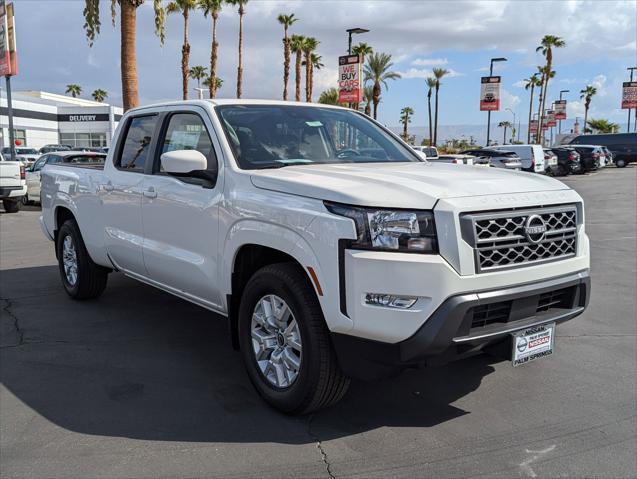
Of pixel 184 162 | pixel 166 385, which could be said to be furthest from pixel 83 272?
pixel 184 162

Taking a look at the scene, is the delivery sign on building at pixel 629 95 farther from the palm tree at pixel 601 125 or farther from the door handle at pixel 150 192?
the door handle at pixel 150 192

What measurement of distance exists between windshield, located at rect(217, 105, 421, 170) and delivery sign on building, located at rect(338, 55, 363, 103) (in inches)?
819

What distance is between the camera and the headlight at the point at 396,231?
3.12 meters

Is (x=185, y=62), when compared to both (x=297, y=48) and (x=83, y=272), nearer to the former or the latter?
(x=297, y=48)

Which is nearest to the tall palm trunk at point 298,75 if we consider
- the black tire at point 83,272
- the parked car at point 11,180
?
the parked car at point 11,180

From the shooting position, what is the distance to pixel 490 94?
48406 mm

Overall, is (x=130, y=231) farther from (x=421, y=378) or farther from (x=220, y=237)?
(x=421, y=378)

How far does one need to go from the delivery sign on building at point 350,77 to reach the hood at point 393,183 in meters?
22.0

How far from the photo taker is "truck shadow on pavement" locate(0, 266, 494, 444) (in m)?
3.64

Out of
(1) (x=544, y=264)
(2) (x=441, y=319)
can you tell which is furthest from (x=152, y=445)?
(1) (x=544, y=264)

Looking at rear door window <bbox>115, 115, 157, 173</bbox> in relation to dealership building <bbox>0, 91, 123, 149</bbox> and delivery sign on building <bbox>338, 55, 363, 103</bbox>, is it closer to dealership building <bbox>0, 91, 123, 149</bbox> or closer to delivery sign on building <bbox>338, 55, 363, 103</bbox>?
delivery sign on building <bbox>338, 55, 363, 103</bbox>

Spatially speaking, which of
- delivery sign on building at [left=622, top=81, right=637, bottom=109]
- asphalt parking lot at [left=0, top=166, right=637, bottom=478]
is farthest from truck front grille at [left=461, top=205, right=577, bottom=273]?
delivery sign on building at [left=622, top=81, right=637, bottom=109]

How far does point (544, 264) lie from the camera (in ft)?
11.4

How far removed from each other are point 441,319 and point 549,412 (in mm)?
1311
